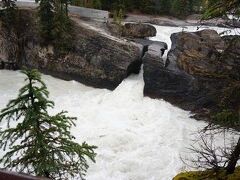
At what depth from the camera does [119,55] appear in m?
18.0

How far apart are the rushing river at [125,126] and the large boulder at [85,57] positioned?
0.96 metres

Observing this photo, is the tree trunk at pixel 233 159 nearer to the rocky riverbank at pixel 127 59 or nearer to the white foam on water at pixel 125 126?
the white foam on water at pixel 125 126

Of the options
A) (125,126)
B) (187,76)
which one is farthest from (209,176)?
(187,76)

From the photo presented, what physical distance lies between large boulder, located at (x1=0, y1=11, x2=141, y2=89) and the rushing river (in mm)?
961

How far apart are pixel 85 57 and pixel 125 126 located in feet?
28.1

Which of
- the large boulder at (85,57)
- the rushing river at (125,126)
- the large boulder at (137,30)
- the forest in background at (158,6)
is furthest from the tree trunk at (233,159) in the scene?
the forest in background at (158,6)

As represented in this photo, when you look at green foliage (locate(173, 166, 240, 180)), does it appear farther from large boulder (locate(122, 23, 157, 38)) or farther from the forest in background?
the forest in background

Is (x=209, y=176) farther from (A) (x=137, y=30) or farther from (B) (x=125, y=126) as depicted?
(A) (x=137, y=30)

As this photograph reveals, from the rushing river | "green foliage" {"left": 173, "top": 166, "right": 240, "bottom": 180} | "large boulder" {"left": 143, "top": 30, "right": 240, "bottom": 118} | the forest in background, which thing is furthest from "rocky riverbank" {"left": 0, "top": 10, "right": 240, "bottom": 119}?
the forest in background

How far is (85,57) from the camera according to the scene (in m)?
19.3

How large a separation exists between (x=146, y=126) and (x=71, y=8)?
17588 mm

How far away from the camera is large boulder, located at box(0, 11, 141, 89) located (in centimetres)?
1816

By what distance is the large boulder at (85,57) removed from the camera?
18.2 metres

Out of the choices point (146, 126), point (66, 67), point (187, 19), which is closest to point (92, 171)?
point (146, 126)
